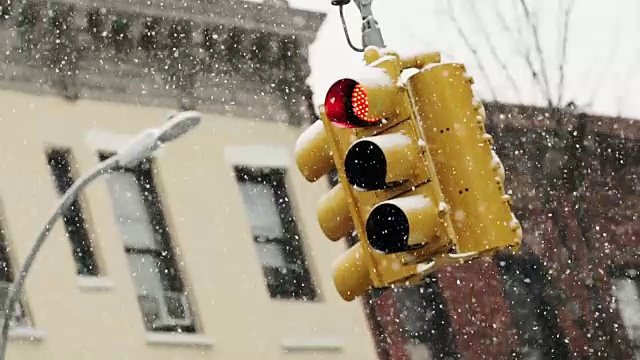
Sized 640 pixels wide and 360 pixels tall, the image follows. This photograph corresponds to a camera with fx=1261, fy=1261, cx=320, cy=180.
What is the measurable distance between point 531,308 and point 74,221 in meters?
8.68

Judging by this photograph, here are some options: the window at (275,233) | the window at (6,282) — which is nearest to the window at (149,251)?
the window at (275,233)

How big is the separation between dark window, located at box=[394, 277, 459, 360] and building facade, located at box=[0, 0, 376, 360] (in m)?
0.94

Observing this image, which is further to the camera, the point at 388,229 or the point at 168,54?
the point at 168,54

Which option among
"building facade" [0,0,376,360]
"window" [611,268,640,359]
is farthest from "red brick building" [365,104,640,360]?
"building facade" [0,0,376,360]

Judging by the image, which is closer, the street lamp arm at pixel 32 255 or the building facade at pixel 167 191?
the street lamp arm at pixel 32 255

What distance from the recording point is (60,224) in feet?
63.5

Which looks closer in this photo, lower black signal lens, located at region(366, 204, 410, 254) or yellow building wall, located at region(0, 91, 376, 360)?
lower black signal lens, located at region(366, 204, 410, 254)

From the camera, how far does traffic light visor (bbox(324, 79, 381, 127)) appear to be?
5.76m

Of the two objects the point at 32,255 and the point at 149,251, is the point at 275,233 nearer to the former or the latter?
the point at 149,251

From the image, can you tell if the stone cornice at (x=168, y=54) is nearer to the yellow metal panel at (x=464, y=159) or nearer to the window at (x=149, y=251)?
the window at (x=149, y=251)

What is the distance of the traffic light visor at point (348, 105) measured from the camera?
227 inches

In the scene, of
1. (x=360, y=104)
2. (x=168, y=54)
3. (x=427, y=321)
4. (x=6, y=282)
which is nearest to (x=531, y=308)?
(x=427, y=321)

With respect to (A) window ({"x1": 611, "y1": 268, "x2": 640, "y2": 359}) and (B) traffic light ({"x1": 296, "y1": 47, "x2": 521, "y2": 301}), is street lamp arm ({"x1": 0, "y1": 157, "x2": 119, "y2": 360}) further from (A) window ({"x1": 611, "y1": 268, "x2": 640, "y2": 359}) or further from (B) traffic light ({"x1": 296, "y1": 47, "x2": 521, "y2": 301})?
(A) window ({"x1": 611, "y1": 268, "x2": 640, "y2": 359})

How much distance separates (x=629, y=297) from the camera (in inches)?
976
